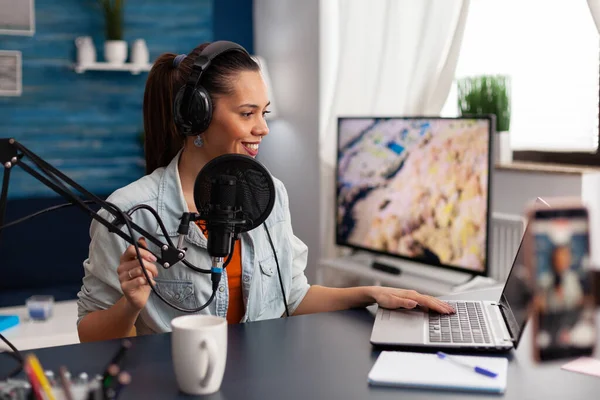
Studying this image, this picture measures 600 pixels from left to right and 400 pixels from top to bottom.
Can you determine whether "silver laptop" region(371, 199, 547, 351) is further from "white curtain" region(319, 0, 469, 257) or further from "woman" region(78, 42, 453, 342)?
"white curtain" region(319, 0, 469, 257)

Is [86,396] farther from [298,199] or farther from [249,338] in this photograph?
[298,199]

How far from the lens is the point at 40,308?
2678 mm

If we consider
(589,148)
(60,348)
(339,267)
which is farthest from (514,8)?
(60,348)

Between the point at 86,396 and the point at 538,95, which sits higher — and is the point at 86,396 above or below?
below

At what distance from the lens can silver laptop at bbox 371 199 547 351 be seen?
1.07 metres

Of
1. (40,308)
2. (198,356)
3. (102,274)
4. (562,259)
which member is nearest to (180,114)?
(102,274)

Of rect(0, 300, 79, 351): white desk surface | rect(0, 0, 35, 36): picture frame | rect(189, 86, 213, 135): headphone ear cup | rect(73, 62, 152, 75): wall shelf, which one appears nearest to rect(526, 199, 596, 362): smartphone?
rect(189, 86, 213, 135): headphone ear cup

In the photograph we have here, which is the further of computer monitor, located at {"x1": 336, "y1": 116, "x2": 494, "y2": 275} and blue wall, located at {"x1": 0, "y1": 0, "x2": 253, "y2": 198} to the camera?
blue wall, located at {"x1": 0, "y1": 0, "x2": 253, "y2": 198}

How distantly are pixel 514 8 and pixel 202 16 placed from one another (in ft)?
6.82

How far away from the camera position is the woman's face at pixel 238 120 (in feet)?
4.72

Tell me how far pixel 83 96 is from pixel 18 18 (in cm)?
56

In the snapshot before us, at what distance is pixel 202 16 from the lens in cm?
429

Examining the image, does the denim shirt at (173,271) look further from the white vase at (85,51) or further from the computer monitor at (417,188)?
the white vase at (85,51)

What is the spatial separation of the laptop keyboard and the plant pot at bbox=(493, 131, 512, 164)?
1567mm
